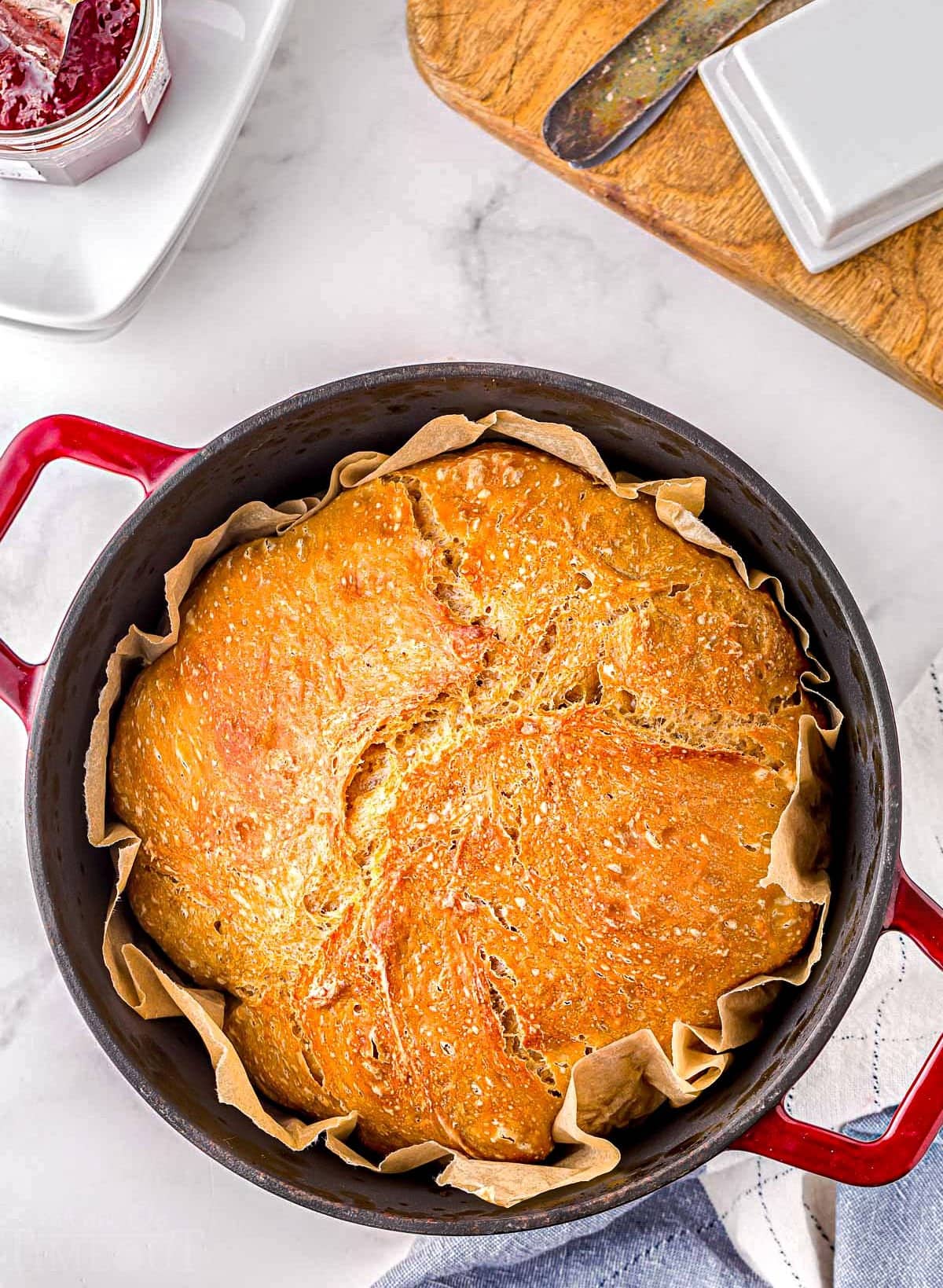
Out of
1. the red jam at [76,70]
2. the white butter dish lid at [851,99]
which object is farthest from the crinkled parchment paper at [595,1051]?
the red jam at [76,70]

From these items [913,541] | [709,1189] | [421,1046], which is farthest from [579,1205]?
[913,541]

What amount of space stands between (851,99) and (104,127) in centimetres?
76

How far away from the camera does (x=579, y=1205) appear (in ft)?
3.51

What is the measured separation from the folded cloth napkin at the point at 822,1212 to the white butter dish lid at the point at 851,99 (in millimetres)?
521

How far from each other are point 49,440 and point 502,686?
1.64 feet

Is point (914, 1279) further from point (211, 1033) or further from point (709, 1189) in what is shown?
point (211, 1033)

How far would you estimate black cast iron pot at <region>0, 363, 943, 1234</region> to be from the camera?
1.09m

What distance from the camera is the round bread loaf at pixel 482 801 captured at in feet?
3.68

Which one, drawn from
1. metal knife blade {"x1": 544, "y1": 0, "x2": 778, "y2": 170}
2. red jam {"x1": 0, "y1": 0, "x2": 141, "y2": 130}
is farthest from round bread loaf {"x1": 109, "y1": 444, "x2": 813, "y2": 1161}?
red jam {"x1": 0, "y1": 0, "x2": 141, "y2": 130}

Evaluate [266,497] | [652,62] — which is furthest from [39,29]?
[652,62]

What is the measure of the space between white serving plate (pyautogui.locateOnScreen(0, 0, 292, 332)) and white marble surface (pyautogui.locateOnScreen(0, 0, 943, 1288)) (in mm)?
78

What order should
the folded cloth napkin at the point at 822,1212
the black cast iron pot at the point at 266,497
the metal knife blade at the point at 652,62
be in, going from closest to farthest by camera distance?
the black cast iron pot at the point at 266,497, the metal knife blade at the point at 652,62, the folded cloth napkin at the point at 822,1212

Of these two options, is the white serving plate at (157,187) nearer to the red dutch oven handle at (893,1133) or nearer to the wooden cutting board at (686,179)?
the wooden cutting board at (686,179)

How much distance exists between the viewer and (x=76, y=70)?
4.29 ft
